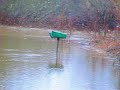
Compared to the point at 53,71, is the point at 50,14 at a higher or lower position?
higher

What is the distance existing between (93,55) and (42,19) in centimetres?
2491

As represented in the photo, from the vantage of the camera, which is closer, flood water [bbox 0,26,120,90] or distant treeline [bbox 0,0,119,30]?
flood water [bbox 0,26,120,90]

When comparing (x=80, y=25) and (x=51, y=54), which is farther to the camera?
(x=80, y=25)

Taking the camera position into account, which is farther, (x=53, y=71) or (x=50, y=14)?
(x=50, y=14)

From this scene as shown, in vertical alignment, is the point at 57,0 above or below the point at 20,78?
above

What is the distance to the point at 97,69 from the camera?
13.5 meters

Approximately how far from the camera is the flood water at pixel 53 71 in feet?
34.7

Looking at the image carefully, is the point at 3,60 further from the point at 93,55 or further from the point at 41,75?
the point at 93,55

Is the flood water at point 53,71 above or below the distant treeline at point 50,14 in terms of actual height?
below

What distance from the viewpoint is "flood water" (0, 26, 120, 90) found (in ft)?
34.7

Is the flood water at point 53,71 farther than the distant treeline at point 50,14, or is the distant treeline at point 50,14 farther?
the distant treeline at point 50,14

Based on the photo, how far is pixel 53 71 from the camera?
12.6 meters

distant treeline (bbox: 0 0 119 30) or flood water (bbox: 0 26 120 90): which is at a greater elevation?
distant treeline (bbox: 0 0 119 30)

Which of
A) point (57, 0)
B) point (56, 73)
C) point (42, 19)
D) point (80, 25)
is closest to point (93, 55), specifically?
point (56, 73)
